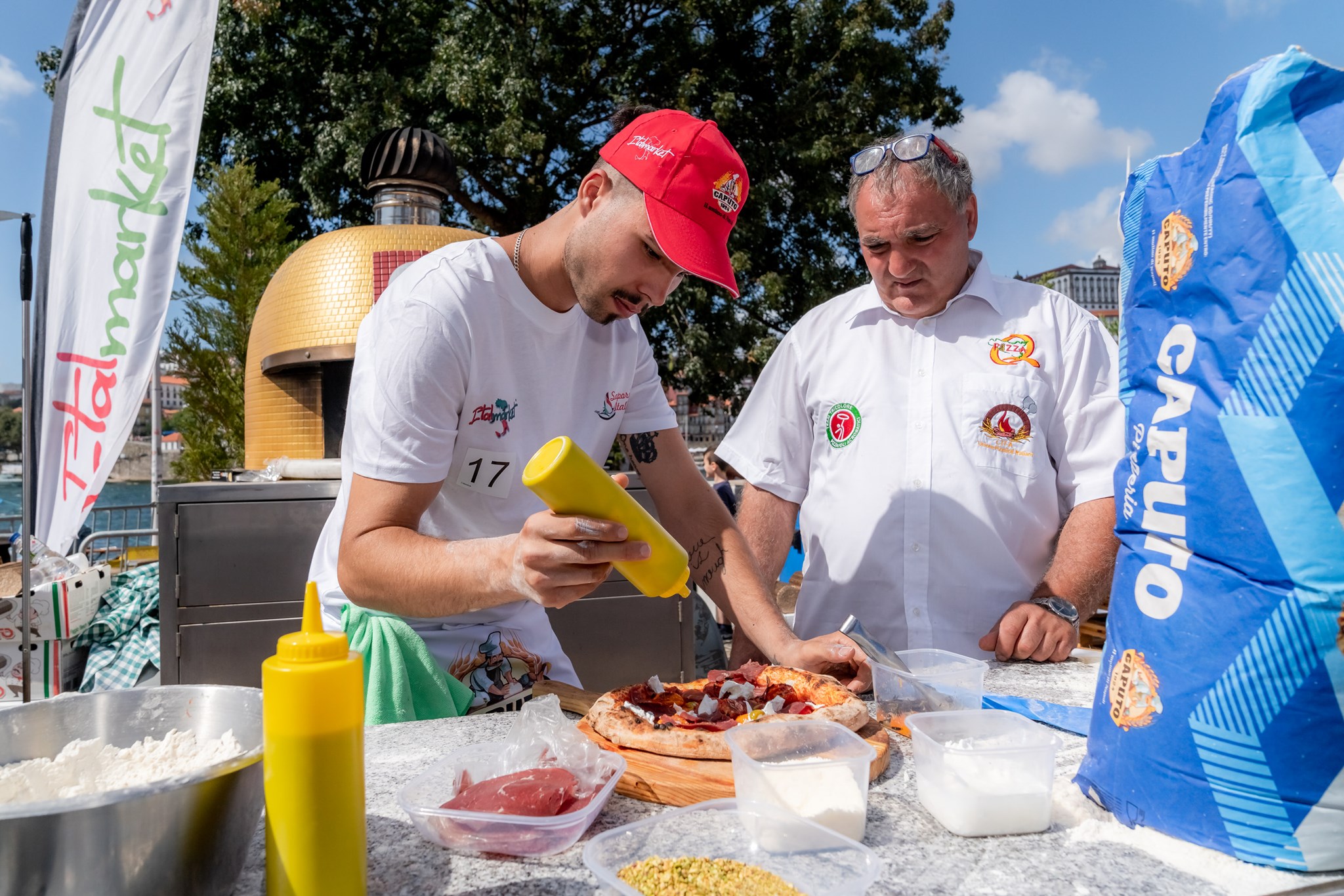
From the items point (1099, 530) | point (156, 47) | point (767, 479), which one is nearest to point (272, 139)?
point (156, 47)

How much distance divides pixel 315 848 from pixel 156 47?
352 cm

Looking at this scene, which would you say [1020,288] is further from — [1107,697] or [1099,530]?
[1107,697]

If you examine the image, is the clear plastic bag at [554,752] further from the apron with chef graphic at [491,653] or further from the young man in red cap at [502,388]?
the apron with chef graphic at [491,653]

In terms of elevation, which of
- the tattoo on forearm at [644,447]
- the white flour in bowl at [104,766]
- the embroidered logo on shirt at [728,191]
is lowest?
the white flour in bowl at [104,766]

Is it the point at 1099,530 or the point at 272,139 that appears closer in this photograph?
the point at 1099,530

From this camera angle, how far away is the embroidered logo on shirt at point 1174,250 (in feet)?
3.10

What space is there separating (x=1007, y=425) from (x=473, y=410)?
56.0 inches

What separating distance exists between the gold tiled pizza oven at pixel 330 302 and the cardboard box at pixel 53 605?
102cm

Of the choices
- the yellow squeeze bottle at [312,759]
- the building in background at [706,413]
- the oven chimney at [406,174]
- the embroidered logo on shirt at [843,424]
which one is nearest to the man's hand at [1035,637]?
the embroidered logo on shirt at [843,424]

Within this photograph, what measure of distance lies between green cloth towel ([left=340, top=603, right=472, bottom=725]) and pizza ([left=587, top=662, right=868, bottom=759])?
0.38 metres

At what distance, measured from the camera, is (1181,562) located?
93cm

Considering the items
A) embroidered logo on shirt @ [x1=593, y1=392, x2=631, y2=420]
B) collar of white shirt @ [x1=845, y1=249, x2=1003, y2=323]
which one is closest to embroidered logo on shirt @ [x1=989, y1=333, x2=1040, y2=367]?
collar of white shirt @ [x1=845, y1=249, x2=1003, y2=323]

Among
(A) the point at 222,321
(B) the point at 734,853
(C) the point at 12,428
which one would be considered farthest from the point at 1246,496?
(A) the point at 222,321

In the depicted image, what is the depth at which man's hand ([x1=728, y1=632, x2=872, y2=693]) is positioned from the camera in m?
1.68
